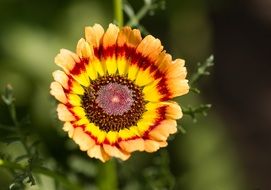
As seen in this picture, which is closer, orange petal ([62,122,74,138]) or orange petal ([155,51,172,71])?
orange petal ([62,122,74,138])

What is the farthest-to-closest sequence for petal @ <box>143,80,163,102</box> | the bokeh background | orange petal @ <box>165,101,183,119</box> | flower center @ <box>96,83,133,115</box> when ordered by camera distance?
the bokeh background < flower center @ <box>96,83,133,115</box> < petal @ <box>143,80,163,102</box> < orange petal @ <box>165,101,183,119</box>

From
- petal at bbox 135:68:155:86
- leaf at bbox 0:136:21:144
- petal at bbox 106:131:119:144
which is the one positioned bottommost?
leaf at bbox 0:136:21:144

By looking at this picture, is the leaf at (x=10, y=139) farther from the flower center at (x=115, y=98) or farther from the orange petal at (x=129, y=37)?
the orange petal at (x=129, y=37)

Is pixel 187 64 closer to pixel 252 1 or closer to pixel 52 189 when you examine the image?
pixel 252 1

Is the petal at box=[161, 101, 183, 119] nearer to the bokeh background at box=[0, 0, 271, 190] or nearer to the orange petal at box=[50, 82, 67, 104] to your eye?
the orange petal at box=[50, 82, 67, 104]

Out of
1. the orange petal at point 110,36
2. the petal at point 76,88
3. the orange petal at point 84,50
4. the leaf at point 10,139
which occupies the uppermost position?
the orange petal at point 110,36

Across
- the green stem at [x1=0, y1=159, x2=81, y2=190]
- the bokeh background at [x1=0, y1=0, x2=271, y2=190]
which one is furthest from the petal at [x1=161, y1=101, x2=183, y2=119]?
the bokeh background at [x1=0, y1=0, x2=271, y2=190]

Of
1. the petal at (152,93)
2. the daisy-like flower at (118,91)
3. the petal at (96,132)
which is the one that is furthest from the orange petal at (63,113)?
the petal at (152,93)
